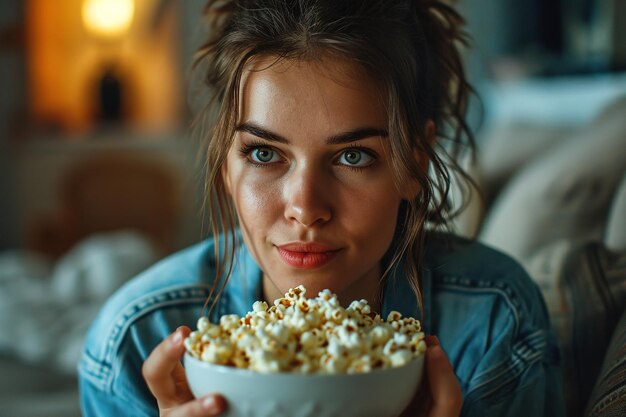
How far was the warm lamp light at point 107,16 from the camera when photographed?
4.73 meters

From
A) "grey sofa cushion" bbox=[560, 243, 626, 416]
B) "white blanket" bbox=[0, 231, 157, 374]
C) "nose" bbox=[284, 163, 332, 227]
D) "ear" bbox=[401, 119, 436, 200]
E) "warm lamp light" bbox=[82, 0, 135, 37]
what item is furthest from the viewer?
"warm lamp light" bbox=[82, 0, 135, 37]

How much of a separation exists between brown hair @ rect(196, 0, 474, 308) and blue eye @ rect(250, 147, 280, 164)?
0.14 feet

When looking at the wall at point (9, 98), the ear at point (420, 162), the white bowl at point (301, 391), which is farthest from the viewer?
the wall at point (9, 98)

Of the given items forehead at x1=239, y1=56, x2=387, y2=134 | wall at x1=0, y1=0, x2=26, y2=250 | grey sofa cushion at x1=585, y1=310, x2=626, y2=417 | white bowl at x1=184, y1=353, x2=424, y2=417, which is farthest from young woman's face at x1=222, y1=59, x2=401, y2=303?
wall at x1=0, y1=0, x2=26, y2=250

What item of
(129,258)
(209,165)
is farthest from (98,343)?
(129,258)

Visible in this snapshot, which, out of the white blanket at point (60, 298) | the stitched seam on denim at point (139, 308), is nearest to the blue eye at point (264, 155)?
the stitched seam on denim at point (139, 308)

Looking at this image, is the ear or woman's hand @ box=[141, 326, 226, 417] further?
the ear

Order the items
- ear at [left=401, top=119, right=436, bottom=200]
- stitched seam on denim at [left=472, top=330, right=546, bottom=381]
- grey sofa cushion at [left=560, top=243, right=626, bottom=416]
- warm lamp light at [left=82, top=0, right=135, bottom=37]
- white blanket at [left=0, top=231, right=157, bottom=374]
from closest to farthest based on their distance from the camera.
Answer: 1. ear at [left=401, top=119, right=436, bottom=200]
2. stitched seam on denim at [left=472, top=330, right=546, bottom=381]
3. grey sofa cushion at [left=560, top=243, right=626, bottom=416]
4. white blanket at [left=0, top=231, right=157, bottom=374]
5. warm lamp light at [left=82, top=0, right=135, bottom=37]

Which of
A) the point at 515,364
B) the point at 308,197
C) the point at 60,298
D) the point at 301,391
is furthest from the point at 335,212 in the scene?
the point at 60,298

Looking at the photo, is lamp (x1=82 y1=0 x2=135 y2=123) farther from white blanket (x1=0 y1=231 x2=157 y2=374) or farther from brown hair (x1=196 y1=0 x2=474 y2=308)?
brown hair (x1=196 y1=0 x2=474 y2=308)

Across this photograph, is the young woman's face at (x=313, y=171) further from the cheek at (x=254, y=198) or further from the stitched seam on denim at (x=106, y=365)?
the stitched seam on denim at (x=106, y=365)

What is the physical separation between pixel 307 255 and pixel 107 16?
4.39 m

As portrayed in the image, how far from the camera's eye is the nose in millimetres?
762

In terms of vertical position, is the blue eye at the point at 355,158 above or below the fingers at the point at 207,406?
above
